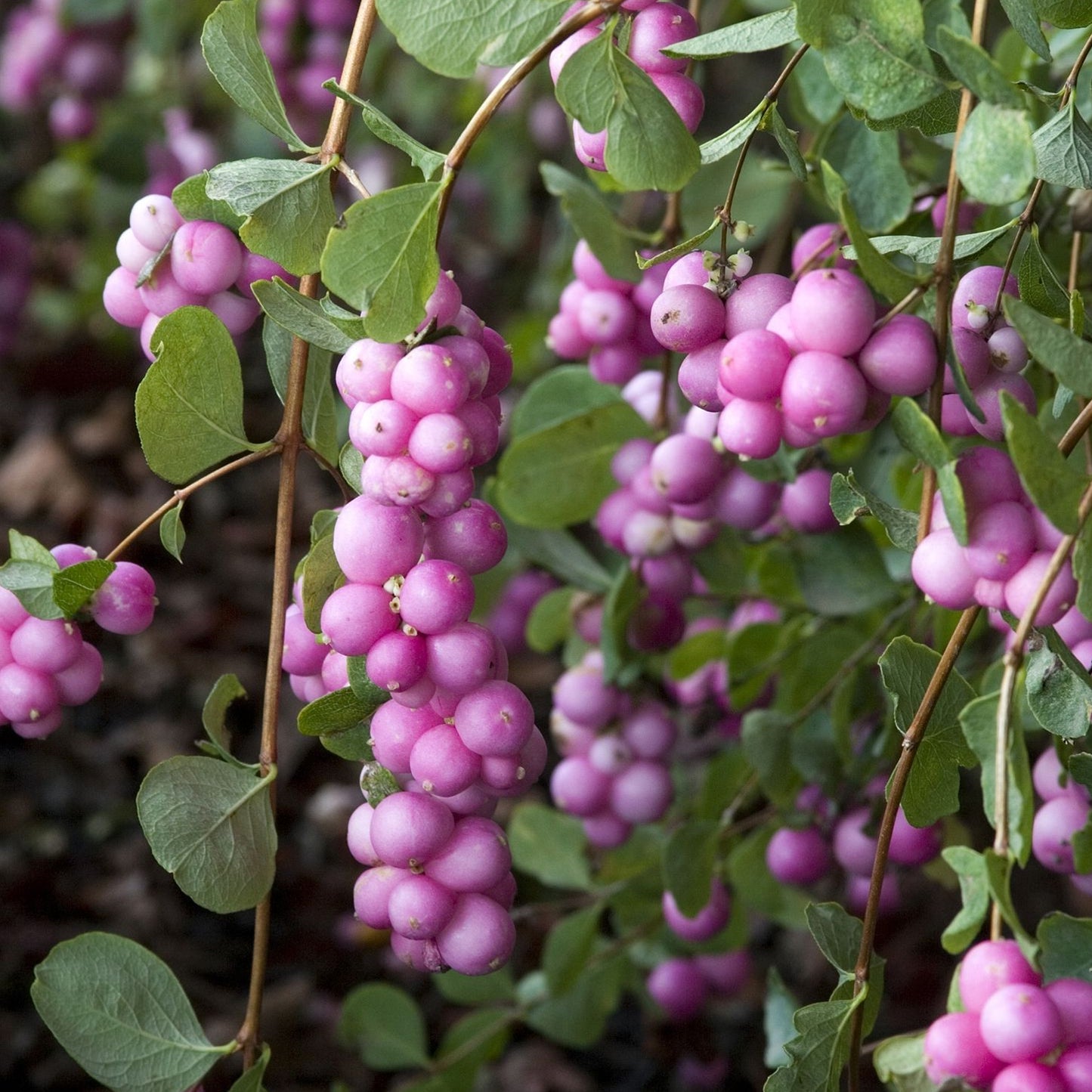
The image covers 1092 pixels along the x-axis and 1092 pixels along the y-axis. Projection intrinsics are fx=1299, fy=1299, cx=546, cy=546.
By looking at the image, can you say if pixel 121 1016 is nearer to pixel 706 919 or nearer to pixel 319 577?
pixel 319 577

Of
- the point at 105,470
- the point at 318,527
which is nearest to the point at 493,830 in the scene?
the point at 318,527

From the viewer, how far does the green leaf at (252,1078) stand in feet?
1.82

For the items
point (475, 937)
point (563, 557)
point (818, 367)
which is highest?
point (818, 367)

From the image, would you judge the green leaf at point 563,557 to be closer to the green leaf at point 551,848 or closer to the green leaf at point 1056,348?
the green leaf at point 551,848

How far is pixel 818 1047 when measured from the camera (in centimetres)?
49

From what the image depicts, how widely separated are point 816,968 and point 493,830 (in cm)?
98

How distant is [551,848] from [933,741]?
0.54 m

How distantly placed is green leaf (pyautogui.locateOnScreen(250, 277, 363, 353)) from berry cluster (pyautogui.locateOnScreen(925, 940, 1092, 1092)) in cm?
31

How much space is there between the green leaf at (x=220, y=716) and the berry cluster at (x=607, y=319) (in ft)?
0.95

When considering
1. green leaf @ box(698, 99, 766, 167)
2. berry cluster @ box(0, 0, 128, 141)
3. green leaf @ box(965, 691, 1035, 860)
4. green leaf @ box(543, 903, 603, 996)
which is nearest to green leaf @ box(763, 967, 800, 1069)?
green leaf @ box(543, 903, 603, 996)

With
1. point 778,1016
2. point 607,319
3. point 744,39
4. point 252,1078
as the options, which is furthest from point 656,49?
point 778,1016

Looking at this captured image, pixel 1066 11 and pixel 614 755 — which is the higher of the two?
pixel 1066 11

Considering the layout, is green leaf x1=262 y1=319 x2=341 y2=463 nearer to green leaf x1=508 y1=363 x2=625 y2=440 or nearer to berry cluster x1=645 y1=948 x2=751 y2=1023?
green leaf x1=508 y1=363 x2=625 y2=440

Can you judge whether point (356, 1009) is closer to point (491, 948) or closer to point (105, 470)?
point (491, 948)
